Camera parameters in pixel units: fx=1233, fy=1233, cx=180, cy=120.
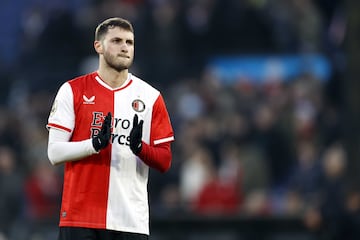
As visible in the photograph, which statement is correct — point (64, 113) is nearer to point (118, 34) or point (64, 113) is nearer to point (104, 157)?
point (104, 157)

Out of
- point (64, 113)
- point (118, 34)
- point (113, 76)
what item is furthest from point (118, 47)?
point (64, 113)

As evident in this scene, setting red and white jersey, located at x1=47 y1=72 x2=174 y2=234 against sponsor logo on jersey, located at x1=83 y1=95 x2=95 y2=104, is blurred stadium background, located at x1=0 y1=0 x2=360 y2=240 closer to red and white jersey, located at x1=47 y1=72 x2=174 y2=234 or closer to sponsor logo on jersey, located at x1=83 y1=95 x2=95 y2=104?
red and white jersey, located at x1=47 y1=72 x2=174 y2=234

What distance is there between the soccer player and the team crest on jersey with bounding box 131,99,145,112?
1.0 inches

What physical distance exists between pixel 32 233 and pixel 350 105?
4.18 meters

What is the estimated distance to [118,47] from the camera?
27.1ft

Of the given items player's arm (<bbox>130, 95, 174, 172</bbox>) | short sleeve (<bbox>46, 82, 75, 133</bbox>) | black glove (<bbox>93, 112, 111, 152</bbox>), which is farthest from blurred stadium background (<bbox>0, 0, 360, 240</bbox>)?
black glove (<bbox>93, 112, 111, 152</bbox>)

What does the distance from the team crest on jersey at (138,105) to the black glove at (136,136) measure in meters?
0.32

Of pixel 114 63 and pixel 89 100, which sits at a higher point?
pixel 114 63

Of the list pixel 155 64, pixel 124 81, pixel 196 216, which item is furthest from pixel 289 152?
pixel 124 81

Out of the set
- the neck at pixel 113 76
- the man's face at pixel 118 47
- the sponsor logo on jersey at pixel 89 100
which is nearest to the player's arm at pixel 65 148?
the sponsor logo on jersey at pixel 89 100

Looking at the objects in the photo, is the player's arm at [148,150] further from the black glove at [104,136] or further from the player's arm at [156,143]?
the black glove at [104,136]

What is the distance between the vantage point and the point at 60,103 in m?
8.24

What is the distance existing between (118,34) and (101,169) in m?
0.91

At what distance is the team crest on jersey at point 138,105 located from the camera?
8398mm
